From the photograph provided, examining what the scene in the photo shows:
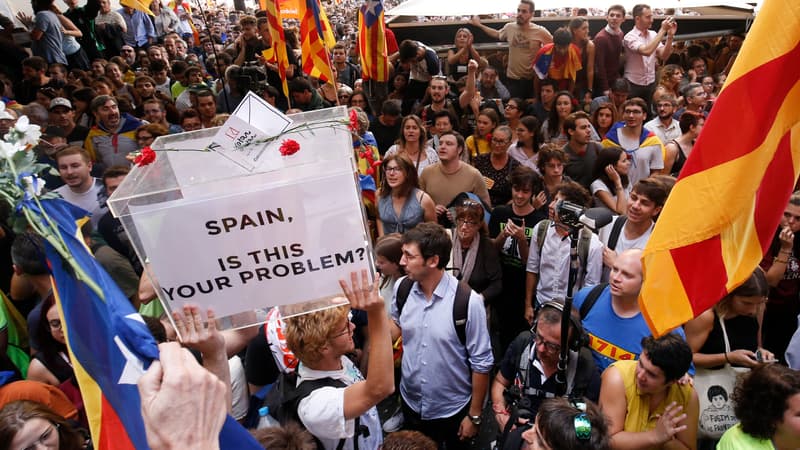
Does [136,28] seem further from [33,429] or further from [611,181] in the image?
[33,429]

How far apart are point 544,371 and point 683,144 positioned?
3452mm

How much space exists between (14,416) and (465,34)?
7563 millimetres

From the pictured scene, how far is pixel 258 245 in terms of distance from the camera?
197 centimetres

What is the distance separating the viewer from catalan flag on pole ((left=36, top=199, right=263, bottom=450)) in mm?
1681

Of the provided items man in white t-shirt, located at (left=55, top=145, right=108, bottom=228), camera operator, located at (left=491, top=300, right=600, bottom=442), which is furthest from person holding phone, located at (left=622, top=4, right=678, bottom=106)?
man in white t-shirt, located at (left=55, top=145, right=108, bottom=228)

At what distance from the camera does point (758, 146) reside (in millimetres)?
1690

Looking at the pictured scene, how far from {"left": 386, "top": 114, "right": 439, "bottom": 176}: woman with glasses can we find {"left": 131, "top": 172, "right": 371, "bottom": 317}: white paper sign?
11.5 feet

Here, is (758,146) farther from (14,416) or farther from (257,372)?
(14,416)

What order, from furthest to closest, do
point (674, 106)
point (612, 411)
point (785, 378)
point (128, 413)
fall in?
point (674, 106)
point (612, 411)
point (785, 378)
point (128, 413)

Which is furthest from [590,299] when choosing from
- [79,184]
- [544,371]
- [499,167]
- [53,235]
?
[79,184]

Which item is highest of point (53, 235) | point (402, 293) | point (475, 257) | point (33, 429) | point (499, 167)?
point (53, 235)

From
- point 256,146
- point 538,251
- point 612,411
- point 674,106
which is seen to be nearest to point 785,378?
point 612,411

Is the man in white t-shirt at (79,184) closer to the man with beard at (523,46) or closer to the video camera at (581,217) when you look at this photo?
the video camera at (581,217)

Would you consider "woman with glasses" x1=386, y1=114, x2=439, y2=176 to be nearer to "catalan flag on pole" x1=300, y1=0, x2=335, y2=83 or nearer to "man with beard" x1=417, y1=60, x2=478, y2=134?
"man with beard" x1=417, y1=60, x2=478, y2=134
